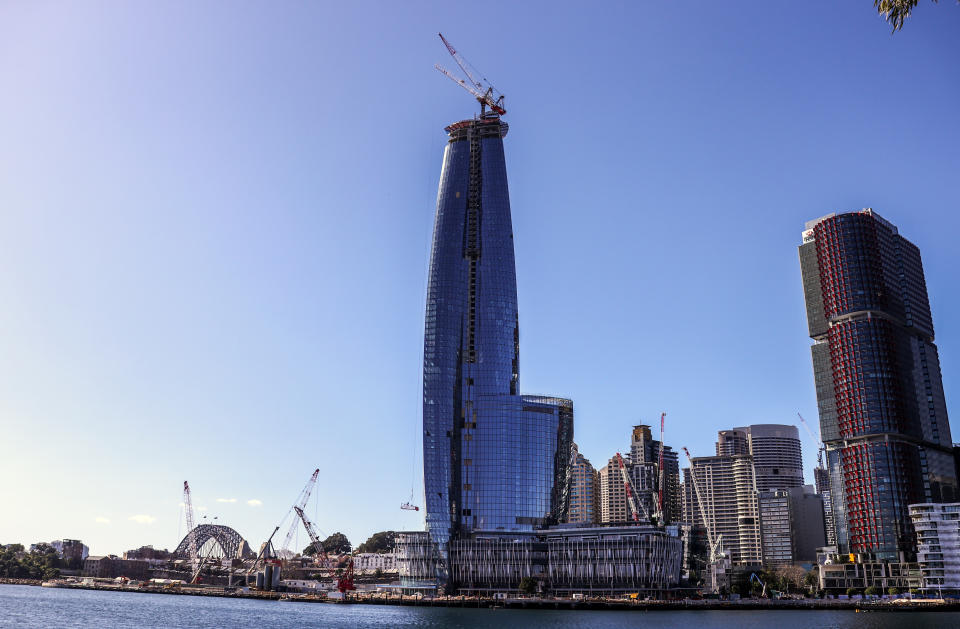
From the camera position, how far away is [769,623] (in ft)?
451

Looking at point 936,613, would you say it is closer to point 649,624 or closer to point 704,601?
point 704,601

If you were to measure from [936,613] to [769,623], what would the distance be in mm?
61095

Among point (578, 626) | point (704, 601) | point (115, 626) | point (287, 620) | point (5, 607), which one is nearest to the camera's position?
point (115, 626)

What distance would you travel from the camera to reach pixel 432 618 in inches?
5866

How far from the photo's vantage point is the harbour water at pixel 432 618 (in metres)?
129

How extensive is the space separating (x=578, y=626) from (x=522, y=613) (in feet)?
128

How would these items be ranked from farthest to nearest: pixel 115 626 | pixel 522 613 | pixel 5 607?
1. pixel 522 613
2. pixel 5 607
3. pixel 115 626

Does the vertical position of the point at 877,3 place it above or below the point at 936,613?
above

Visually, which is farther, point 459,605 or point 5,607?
point 459,605

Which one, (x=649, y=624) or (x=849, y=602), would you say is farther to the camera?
(x=849, y=602)

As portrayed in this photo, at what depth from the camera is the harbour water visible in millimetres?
129000

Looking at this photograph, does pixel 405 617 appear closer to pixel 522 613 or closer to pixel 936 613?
pixel 522 613

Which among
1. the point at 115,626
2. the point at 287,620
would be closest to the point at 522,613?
the point at 287,620

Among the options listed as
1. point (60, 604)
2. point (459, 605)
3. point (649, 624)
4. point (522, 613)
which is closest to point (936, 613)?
point (649, 624)
